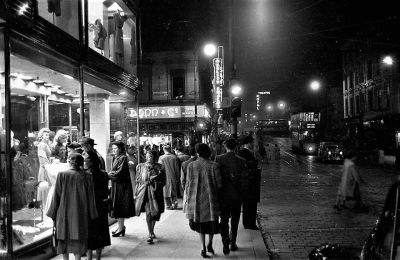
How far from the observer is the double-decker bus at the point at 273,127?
188 ft

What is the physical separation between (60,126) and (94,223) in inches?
247

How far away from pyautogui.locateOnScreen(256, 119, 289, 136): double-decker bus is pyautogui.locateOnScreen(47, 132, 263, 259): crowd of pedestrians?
48254 mm

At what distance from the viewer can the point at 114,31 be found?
13133mm

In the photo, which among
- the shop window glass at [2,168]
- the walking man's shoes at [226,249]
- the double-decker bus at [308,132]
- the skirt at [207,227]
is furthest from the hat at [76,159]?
the double-decker bus at [308,132]

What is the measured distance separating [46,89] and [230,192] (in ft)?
21.4

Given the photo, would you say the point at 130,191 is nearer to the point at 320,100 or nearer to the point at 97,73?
the point at 97,73

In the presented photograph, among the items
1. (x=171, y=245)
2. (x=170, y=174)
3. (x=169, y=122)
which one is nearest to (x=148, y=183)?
(x=171, y=245)

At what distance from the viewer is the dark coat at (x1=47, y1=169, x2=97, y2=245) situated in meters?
5.94

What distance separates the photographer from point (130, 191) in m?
8.82

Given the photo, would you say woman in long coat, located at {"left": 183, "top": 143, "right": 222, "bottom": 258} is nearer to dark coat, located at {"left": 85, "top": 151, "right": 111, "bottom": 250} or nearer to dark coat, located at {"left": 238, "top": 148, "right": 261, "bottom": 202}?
dark coat, located at {"left": 85, "top": 151, "right": 111, "bottom": 250}

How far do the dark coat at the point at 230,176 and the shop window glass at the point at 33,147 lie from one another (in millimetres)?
3398

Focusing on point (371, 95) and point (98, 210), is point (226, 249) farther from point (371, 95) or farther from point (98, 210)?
point (371, 95)

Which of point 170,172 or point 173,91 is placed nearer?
point 170,172

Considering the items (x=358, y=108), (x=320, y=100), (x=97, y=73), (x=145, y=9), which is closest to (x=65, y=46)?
(x=97, y=73)
